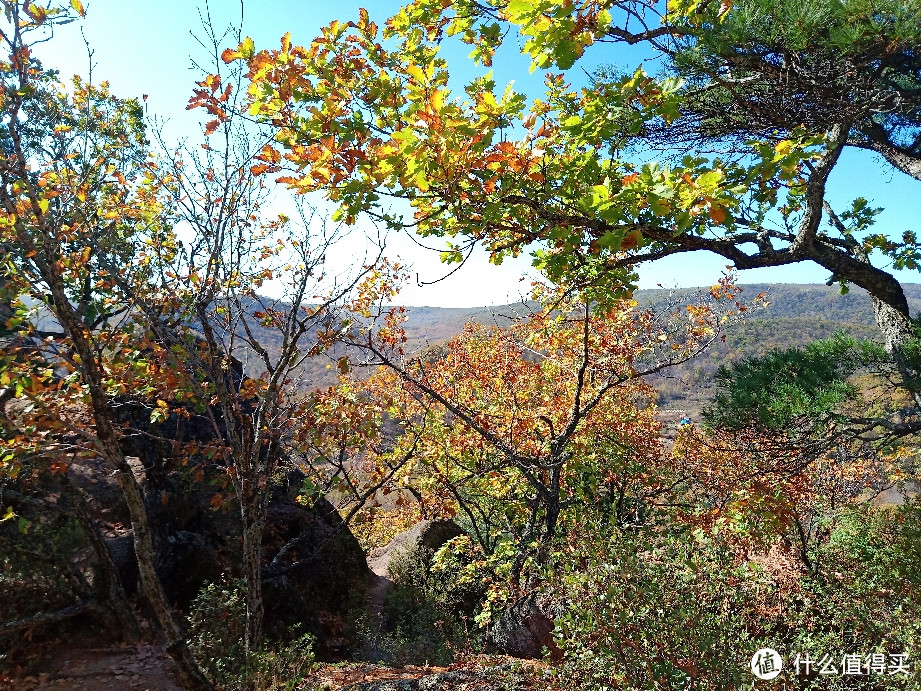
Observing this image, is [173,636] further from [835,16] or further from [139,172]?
[835,16]

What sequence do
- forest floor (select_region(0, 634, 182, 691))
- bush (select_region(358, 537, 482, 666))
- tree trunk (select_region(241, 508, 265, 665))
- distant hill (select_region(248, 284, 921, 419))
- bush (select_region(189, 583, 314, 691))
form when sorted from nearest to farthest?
1. tree trunk (select_region(241, 508, 265, 665))
2. bush (select_region(189, 583, 314, 691))
3. forest floor (select_region(0, 634, 182, 691))
4. bush (select_region(358, 537, 482, 666))
5. distant hill (select_region(248, 284, 921, 419))

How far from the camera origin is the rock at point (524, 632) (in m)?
7.60

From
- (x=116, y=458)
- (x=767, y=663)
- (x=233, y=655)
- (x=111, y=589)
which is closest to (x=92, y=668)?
(x=111, y=589)

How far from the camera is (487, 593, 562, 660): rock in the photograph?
7.60 m

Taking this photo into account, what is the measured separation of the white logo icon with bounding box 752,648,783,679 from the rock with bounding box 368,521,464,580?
1103 centimetres

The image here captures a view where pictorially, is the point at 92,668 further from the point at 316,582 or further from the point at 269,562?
the point at 316,582

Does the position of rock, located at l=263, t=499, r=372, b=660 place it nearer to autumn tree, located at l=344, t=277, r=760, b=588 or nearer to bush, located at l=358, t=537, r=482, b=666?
bush, located at l=358, t=537, r=482, b=666

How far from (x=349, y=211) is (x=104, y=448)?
9.77ft

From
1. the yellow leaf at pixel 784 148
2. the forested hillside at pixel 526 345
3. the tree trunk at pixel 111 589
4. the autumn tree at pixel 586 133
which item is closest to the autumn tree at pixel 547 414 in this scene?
the forested hillside at pixel 526 345

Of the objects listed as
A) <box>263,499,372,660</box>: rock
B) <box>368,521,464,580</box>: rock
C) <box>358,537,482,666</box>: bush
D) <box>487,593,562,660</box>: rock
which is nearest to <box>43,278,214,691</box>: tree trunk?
<box>263,499,372,660</box>: rock

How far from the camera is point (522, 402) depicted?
9891mm

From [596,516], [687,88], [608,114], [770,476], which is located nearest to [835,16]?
[687,88]

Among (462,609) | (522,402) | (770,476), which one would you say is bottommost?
(462,609)

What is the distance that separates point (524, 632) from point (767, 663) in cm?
502
